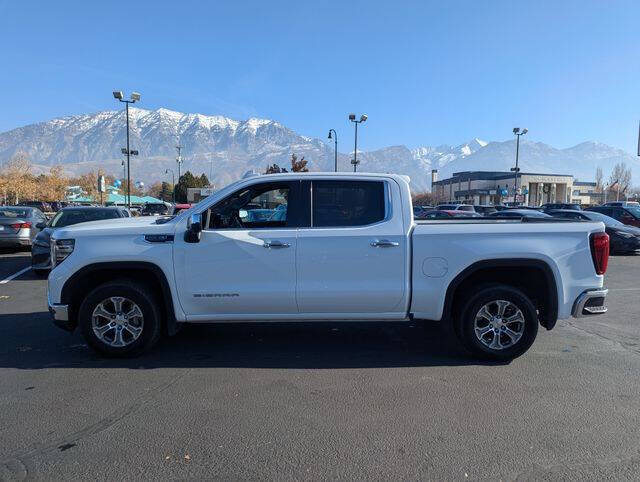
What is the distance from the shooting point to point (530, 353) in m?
5.43

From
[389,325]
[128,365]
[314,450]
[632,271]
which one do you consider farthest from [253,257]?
[632,271]

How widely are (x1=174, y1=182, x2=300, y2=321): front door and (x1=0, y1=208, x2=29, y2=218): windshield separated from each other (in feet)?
41.3

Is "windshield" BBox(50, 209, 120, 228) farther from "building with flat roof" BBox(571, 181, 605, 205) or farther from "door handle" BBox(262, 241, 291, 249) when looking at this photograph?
"building with flat roof" BBox(571, 181, 605, 205)

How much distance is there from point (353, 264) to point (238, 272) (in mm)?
1173

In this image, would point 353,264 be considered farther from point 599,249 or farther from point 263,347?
point 599,249

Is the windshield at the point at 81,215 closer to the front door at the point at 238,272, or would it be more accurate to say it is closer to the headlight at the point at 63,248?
the headlight at the point at 63,248

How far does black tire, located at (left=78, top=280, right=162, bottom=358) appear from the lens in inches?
195

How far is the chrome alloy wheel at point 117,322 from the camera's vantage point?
5023 millimetres

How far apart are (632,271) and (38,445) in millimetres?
13071

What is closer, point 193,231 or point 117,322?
point 193,231

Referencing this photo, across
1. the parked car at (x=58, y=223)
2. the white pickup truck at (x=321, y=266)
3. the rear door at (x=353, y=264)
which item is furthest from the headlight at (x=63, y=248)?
the parked car at (x=58, y=223)

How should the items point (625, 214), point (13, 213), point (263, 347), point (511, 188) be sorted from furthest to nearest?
point (511, 188) < point (625, 214) < point (13, 213) < point (263, 347)

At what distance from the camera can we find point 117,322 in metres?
5.05

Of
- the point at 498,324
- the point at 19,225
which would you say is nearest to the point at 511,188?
the point at 19,225
